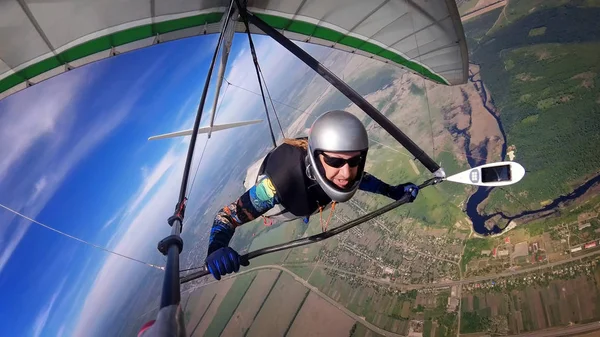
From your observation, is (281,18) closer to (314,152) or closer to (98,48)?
(98,48)

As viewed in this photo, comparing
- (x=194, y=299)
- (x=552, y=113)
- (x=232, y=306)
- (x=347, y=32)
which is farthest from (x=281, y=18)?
(x=194, y=299)

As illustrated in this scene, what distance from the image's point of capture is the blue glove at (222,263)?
2.09 meters

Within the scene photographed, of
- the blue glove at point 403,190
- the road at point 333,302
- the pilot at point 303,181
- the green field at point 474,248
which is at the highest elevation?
the green field at point 474,248

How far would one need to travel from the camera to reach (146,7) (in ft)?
10.4

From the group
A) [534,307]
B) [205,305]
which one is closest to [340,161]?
[534,307]

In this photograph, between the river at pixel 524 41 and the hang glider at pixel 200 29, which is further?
the river at pixel 524 41

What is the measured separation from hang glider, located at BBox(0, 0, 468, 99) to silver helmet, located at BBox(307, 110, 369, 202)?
1778mm

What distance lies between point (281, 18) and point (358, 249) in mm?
18269

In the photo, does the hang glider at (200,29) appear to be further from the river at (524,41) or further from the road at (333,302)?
the road at (333,302)

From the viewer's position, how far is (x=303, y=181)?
8.75ft

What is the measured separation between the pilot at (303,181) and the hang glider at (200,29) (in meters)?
1.67

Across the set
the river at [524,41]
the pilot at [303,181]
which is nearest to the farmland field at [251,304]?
the river at [524,41]

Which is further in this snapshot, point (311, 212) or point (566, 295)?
point (566, 295)

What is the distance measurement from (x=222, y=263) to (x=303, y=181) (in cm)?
87
